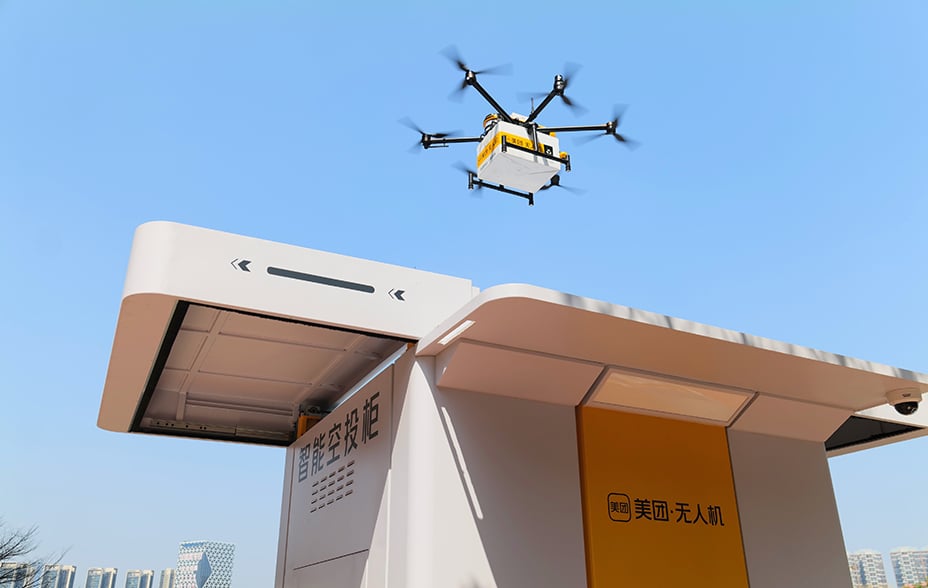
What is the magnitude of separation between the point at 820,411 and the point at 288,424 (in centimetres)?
453

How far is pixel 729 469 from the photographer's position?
4.74 m

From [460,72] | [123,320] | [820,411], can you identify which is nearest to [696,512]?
[820,411]

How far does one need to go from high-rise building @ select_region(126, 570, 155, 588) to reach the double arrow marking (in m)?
39.8

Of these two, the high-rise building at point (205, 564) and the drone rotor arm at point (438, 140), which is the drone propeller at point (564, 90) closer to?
the drone rotor arm at point (438, 140)

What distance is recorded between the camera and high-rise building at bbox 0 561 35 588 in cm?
2511

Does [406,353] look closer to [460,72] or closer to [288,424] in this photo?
[288,424]

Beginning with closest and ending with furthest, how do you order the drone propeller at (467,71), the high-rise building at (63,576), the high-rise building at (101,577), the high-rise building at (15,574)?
the drone propeller at (467,71) → the high-rise building at (15,574) → the high-rise building at (63,576) → the high-rise building at (101,577)

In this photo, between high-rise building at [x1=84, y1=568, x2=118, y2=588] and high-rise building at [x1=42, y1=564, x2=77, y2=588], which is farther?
high-rise building at [x1=84, y1=568, x2=118, y2=588]

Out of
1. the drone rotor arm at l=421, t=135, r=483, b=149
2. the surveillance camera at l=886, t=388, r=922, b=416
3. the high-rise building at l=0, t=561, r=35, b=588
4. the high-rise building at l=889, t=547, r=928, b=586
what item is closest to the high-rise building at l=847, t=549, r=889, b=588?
the high-rise building at l=889, t=547, r=928, b=586

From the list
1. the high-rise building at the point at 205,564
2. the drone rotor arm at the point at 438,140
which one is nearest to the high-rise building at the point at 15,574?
the high-rise building at the point at 205,564

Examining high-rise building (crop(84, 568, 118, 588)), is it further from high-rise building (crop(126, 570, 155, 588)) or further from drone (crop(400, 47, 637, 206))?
drone (crop(400, 47, 637, 206))

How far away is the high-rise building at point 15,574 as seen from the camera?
82.4 ft

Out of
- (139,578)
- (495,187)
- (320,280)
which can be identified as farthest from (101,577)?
(320,280)

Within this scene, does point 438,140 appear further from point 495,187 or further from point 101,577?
point 101,577
